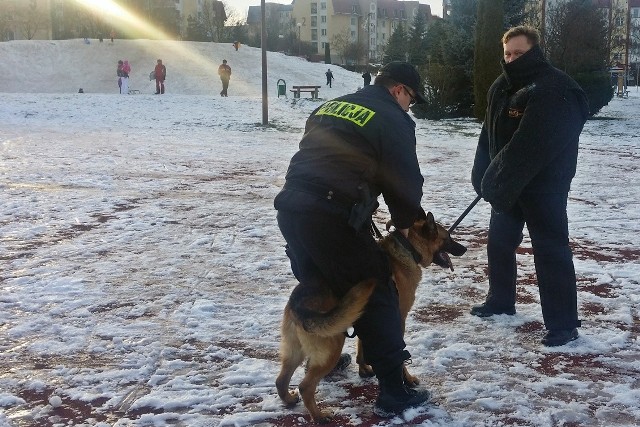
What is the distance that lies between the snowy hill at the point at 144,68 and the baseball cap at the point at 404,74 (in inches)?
1393

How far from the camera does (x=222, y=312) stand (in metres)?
5.14

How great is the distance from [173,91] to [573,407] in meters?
39.0

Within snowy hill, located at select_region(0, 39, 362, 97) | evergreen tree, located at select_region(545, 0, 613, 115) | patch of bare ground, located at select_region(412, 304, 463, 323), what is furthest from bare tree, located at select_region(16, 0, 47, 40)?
patch of bare ground, located at select_region(412, 304, 463, 323)

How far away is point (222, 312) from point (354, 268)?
205 centimetres

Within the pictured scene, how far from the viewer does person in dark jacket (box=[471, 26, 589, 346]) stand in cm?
425

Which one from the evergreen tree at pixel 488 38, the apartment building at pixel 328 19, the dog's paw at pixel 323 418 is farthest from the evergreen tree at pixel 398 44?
the dog's paw at pixel 323 418

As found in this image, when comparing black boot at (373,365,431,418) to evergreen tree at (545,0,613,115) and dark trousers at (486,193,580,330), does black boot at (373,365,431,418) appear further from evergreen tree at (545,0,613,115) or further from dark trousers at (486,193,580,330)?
evergreen tree at (545,0,613,115)

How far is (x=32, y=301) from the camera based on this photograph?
17.3ft

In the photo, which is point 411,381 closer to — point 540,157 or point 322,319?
point 322,319

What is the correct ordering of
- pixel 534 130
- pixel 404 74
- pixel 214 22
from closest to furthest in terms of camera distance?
pixel 404 74 → pixel 534 130 → pixel 214 22

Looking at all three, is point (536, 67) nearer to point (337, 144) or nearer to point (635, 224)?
point (337, 144)

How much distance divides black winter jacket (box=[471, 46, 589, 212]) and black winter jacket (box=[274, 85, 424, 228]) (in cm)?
120

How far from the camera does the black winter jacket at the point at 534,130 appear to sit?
13.9 feet

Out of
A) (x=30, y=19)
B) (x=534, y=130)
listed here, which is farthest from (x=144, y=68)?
(x=534, y=130)
